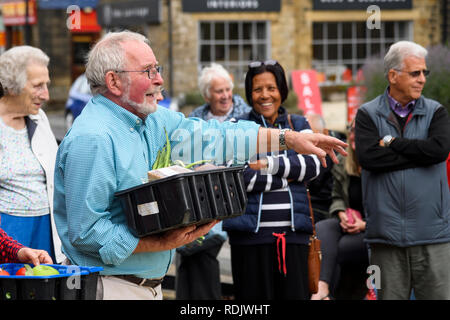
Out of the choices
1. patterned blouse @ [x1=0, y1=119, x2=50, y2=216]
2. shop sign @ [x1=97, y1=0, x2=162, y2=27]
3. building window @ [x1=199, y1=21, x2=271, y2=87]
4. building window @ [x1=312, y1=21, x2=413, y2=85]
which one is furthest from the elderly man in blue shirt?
building window @ [x1=312, y1=21, x2=413, y2=85]

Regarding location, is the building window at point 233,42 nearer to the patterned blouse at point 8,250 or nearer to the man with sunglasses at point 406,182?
the man with sunglasses at point 406,182

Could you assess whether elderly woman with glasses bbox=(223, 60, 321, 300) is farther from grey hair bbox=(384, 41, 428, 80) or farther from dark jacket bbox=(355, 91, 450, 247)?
grey hair bbox=(384, 41, 428, 80)

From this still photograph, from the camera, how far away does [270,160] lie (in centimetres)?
479

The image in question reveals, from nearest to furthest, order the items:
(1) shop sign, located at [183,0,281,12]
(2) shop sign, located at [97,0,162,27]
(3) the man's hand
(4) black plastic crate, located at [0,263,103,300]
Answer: (4) black plastic crate, located at [0,263,103,300] → (3) the man's hand → (2) shop sign, located at [97,0,162,27] → (1) shop sign, located at [183,0,281,12]

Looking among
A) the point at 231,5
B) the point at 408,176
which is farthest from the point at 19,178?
the point at 231,5

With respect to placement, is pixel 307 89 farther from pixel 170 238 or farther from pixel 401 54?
pixel 170 238

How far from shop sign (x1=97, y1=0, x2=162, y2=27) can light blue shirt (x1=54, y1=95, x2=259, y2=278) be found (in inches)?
696

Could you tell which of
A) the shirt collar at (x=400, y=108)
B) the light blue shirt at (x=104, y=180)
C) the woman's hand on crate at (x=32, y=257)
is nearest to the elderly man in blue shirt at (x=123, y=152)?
the light blue shirt at (x=104, y=180)

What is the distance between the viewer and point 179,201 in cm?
292

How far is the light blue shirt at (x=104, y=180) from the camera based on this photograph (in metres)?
3.11

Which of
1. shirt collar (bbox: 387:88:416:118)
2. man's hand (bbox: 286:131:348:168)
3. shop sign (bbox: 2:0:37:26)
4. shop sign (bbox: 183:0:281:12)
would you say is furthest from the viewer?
shop sign (bbox: 2:0:37:26)

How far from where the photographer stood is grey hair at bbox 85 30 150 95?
3271mm

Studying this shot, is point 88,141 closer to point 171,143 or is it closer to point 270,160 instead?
point 171,143
